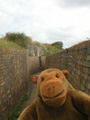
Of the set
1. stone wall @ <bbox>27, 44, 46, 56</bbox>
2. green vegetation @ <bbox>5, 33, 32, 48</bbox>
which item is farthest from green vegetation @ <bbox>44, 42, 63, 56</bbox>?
green vegetation @ <bbox>5, 33, 32, 48</bbox>

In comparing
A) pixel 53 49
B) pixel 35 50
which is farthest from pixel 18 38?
pixel 53 49

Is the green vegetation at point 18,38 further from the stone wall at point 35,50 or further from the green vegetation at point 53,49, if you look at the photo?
the green vegetation at point 53,49

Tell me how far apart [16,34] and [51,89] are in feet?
55.9

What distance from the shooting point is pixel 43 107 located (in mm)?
1867

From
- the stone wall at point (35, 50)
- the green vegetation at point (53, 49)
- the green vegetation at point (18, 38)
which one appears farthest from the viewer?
the green vegetation at point (53, 49)

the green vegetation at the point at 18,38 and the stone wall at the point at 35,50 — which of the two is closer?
the green vegetation at the point at 18,38

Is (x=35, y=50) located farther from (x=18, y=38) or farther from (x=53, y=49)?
(x=53, y=49)

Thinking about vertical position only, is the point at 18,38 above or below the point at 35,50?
above

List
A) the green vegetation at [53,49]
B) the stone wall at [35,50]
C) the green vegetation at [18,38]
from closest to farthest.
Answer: the green vegetation at [18,38], the stone wall at [35,50], the green vegetation at [53,49]

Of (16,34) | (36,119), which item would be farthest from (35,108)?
(16,34)

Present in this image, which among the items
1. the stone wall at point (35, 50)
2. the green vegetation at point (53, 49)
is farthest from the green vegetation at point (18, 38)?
the green vegetation at point (53, 49)

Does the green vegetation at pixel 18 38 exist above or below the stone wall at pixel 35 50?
above

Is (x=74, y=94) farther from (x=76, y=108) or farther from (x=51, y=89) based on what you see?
(x=51, y=89)

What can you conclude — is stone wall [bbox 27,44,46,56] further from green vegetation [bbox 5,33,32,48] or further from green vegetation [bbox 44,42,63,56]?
green vegetation [bbox 5,33,32,48]
